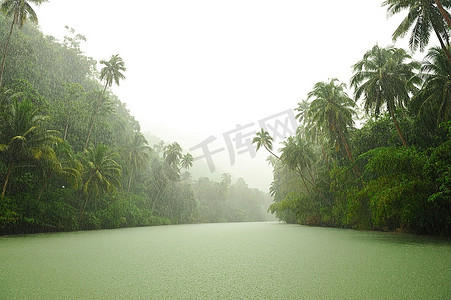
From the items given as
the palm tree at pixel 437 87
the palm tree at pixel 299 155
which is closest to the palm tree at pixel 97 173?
the palm tree at pixel 299 155

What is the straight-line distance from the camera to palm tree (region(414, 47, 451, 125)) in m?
9.27

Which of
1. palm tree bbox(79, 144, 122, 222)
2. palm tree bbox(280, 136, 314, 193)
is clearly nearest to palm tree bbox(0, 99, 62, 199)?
palm tree bbox(79, 144, 122, 222)

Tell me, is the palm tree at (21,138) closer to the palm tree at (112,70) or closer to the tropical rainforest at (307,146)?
the tropical rainforest at (307,146)

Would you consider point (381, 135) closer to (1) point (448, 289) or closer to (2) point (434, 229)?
(2) point (434, 229)

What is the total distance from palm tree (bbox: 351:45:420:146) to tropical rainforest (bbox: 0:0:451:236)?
0.20 feet

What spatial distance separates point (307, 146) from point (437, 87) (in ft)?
40.1

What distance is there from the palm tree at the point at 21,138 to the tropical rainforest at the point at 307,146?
0.18 ft

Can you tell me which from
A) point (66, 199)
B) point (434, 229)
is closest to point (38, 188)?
point (66, 199)

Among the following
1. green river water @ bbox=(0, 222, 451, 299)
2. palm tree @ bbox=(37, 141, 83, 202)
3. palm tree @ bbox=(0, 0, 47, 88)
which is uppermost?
palm tree @ bbox=(0, 0, 47, 88)

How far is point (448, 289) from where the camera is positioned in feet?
10.3

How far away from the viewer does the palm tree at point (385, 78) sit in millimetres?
12039

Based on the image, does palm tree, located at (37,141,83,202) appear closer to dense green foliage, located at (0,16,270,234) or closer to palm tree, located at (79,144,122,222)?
dense green foliage, located at (0,16,270,234)

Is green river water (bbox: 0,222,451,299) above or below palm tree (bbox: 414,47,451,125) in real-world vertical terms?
below

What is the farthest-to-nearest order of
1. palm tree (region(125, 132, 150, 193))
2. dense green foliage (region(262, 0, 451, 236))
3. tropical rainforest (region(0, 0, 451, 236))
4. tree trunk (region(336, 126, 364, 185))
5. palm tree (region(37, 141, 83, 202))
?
palm tree (region(125, 132, 150, 193)), tree trunk (region(336, 126, 364, 185)), palm tree (region(37, 141, 83, 202)), tropical rainforest (region(0, 0, 451, 236)), dense green foliage (region(262, 0, 451, 236))
